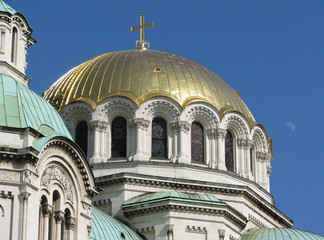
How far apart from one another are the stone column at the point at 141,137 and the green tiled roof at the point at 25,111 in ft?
36.9

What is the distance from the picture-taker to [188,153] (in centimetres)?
4691

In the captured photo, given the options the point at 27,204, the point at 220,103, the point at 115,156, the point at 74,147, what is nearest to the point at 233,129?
the point at 220,103

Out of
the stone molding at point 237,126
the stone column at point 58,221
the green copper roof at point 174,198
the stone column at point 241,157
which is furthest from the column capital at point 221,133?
the stone column at point 58,221

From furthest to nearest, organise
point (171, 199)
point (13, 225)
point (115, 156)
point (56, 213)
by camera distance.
Result: point (115, 156)
point (171, 199)
point (56, 213)
point (13, 225)

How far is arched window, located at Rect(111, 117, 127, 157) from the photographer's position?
4700 centimetres

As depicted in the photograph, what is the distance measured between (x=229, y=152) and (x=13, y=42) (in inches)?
610

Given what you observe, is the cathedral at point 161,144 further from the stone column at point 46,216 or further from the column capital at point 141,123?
the stone column at point 46,216

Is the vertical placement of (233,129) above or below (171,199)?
above

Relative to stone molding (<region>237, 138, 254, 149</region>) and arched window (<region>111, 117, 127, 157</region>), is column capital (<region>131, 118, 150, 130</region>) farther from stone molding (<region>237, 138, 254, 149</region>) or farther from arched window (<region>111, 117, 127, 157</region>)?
stone molding (<region>237, 138, 254, 149</region>)

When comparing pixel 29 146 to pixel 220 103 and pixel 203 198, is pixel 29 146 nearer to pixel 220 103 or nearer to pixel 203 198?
pixel 203 198

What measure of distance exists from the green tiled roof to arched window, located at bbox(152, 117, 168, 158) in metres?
12.0

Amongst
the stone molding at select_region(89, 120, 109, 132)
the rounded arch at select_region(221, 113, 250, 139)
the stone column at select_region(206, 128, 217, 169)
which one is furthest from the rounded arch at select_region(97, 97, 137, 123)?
the rounded arch at select_region(221, 113, 250, 139)

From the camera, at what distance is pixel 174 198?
42.7 m

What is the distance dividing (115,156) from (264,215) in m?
7.63
